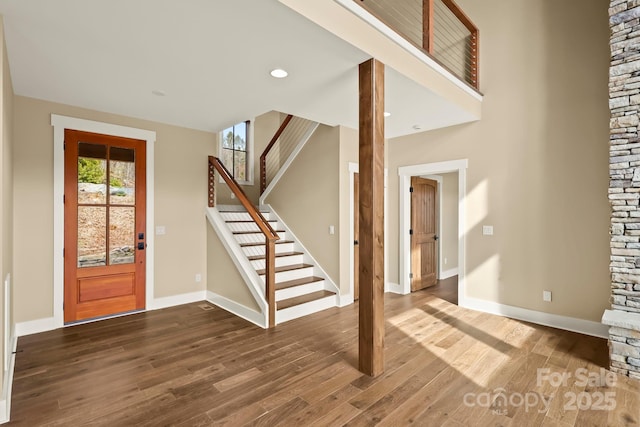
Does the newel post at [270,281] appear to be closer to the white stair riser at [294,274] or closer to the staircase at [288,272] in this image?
the staircase at [288,272]

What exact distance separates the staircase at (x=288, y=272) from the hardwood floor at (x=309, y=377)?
0.35m

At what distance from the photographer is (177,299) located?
4770mm

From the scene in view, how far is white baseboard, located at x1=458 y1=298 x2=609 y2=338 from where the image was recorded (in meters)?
3.61

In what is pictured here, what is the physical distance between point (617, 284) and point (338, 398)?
274 centimetres

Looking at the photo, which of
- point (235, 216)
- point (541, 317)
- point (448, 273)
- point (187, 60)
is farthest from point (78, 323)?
point (448, 273)

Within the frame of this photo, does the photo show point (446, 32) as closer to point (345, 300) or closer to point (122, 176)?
point (345, 300)

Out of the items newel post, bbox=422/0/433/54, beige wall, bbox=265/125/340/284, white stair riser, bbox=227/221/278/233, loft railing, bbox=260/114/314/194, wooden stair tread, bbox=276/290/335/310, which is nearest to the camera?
newel post, bbox=422/0/433/54

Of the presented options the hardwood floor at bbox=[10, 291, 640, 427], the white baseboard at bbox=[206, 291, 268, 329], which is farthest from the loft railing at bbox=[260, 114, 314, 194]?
the hardwood floor at bbox=[10, 291, 640, 427]

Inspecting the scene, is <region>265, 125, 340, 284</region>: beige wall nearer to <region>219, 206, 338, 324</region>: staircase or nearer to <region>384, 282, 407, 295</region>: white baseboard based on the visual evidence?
<region>219, 206, 338, 324</region>: staircase

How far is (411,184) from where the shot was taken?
18.3 feet

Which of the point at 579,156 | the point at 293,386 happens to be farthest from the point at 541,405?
the point at 579,156

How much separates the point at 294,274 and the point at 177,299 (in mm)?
1750

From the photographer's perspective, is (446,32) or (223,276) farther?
(446,32)

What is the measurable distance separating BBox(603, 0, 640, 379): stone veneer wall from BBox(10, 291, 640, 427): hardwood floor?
1.95 ft
